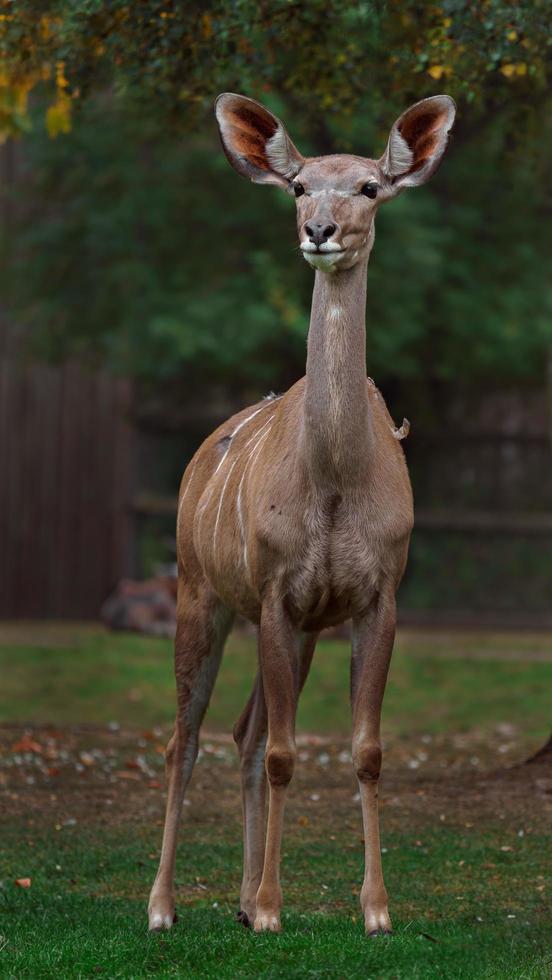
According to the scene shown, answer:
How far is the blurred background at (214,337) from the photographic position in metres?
14.6

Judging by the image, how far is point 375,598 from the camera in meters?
5.48

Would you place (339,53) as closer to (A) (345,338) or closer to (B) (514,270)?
(A) (345,338)

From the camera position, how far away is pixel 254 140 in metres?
5.88

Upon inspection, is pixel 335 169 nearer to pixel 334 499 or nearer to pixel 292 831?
pixel 334 499

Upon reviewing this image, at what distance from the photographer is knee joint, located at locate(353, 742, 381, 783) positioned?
17.9 ft

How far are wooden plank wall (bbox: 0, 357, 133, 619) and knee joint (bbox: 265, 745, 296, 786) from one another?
12.1 metres

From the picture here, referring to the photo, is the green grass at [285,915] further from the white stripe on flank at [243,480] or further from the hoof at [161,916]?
the white stripe on flank at [243,480]

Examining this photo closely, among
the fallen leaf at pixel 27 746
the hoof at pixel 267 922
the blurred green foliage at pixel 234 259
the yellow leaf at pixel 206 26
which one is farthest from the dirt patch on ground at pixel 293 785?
the blurred green foliage at pixel 234 259

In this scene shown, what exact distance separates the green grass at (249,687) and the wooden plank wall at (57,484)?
249cm

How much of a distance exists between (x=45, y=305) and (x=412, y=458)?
171 inches

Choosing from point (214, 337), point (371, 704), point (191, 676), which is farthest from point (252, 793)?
point (214, 337)

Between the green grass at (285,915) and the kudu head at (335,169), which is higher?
the kudu head at (335,169)

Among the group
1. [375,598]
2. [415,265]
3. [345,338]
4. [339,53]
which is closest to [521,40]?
[339,53]

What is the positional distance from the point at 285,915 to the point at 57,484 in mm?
12004
